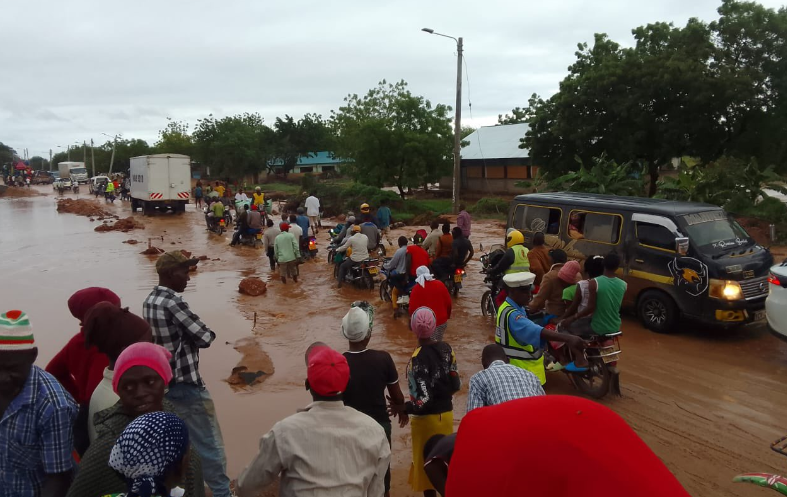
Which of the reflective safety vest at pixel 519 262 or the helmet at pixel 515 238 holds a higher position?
the helmet at pixel 515 238

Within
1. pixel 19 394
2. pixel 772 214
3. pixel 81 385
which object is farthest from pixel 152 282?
pixel 772 214

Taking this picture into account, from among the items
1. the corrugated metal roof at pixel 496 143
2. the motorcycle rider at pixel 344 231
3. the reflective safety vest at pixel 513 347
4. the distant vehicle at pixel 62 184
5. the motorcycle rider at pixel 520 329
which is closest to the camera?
the motorcycle rider at pixel 520 329

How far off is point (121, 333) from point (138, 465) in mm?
1867

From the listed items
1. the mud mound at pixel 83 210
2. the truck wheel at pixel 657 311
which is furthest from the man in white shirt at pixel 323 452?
the mud mound at pixel 83 210

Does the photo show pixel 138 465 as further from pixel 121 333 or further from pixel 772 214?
pixel 772 214

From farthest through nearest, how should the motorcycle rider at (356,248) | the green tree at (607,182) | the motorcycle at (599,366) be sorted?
1. the green tree at (607,182)
2. the motorcycle rider at (356,248)
3. the motorcycle at (599,366)

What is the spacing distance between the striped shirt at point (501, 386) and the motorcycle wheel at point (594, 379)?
3515 millimetres

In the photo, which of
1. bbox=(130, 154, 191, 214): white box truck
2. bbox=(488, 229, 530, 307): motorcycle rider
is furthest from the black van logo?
bbox=(130, 154, 191, 214): white box truck

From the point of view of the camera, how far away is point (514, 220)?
450 inches

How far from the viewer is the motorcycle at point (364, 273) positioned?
12602 mm

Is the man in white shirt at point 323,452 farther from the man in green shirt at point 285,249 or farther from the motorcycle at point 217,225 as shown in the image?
the motorcycle at point 217,225

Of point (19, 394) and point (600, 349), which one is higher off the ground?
point (19, 394)

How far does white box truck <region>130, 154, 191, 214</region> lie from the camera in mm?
29609

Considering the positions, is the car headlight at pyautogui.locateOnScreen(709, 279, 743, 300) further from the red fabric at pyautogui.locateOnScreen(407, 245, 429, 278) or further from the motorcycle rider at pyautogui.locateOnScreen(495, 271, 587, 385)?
the motorcycle rider at pyautogui.locateOnScreen(495, 271, 587, 385)
